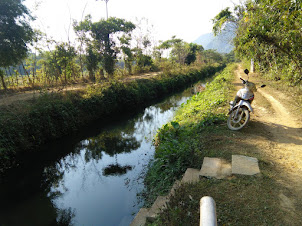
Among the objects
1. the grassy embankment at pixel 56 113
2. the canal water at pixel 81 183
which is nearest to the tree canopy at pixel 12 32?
the grassy embankment at pixel 56 113

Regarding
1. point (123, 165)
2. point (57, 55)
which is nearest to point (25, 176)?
point (123, 165)

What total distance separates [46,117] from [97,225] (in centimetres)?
527

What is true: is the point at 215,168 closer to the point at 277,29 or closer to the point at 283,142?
the point at 283,142

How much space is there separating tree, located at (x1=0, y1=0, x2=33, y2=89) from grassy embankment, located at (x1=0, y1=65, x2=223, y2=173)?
3642 mm

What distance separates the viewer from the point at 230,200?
2.80m

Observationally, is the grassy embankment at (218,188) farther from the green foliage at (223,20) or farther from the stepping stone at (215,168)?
the green foliage at (223,20)

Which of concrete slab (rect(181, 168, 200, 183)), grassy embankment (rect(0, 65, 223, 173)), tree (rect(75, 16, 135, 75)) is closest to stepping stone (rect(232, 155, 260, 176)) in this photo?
concrete slab (rect(181, 168, 200, 183))

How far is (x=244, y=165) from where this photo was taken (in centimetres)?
360

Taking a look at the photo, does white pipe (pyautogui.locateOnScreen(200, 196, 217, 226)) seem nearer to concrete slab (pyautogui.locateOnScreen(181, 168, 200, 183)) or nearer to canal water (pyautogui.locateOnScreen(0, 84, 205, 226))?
concrete slab (pyautogui.locateOnScreen(181, 168, 200, 183))

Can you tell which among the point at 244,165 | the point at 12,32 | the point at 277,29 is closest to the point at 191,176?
the point at 244,165

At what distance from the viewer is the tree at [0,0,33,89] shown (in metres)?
9.54

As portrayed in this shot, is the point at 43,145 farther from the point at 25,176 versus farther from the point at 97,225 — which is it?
the point at 97,225

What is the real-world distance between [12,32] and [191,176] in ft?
37.1

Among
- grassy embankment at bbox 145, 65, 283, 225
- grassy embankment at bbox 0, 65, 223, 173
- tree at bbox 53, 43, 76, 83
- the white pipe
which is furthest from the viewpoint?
tree at bbox 53, 43, 76, 83
